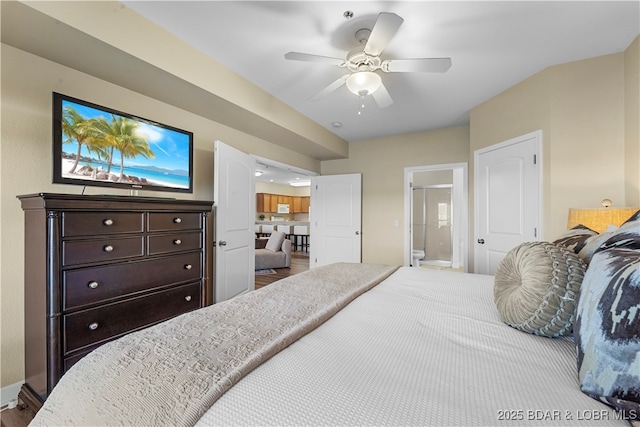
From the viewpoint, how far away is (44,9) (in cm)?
139

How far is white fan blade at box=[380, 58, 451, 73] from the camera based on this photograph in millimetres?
1714

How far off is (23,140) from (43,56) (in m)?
0.58

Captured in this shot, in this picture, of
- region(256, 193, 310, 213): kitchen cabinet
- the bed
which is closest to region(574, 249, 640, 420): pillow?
A: the bed

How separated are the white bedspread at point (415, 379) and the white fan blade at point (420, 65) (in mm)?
1531

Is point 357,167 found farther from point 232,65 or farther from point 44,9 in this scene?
point 44,9

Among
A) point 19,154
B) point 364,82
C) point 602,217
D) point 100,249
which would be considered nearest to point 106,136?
point 19,154

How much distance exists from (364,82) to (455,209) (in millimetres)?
4600

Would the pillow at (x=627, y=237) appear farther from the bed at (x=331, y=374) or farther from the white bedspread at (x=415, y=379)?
the white bedspread at (x=415, y=379)

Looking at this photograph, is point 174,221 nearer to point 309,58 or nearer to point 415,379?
point 309,58

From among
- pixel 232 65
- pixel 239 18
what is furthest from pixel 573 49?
pixel 232 65

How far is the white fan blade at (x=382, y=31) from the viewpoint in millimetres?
1409

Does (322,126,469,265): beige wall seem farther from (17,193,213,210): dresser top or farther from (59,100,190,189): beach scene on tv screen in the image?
(17,193,213,210): dresser top

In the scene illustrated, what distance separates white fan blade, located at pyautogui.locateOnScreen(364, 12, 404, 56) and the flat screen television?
6.25ft

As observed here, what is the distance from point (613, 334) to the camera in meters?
0.58
